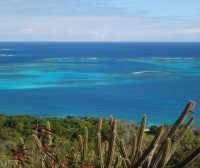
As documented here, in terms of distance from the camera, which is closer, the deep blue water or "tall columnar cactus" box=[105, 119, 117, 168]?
"tall columnar cactus" box=[105, 119, 117, 168]

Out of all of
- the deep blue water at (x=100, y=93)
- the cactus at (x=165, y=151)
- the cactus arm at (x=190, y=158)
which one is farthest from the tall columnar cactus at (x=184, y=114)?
the deep blue water at (x=100, y=93)

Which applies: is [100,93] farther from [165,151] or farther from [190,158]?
[165,151]

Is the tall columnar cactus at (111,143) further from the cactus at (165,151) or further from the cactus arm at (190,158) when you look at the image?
the cactus arm at (190,158)

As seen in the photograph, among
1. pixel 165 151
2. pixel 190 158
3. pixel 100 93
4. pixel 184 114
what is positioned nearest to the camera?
pixel 165 151

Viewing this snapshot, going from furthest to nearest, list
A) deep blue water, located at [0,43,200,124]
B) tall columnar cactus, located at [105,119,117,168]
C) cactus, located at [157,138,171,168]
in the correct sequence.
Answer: deep blue water, located at [0,43,200,124]
tall columnar cactus, located at [105,119,117,168]
cactus, located at [157,138,171,168]

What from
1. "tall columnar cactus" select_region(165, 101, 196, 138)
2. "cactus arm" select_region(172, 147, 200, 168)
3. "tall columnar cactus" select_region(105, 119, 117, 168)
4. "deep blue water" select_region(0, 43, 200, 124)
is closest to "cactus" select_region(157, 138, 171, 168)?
"cactus arm" select_region(172, 147, 200, 168)

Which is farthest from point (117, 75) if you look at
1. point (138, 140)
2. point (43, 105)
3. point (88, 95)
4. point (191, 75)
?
point (138, 140)

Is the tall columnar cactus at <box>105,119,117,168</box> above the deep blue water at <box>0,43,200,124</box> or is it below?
above

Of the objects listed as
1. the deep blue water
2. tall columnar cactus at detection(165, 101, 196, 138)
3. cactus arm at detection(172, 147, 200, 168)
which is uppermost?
tall columnar cactus at detection(165, 101, 196, 138)

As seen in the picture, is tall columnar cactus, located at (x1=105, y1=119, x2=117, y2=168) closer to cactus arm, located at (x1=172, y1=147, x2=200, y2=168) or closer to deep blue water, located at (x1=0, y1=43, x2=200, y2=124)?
cactus arm, located at (x1=172, y1=147, x2=200, y2=168)

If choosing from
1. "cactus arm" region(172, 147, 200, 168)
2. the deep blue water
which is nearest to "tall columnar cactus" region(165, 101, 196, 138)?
"cactus arm" region(172, 147, 200, 168)

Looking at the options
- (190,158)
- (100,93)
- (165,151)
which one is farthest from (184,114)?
(100,93)

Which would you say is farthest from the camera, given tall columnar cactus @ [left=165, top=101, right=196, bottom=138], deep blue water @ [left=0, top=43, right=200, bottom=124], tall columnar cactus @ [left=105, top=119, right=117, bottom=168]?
deep blue water @ [left=0, top=43, right=200, bottom=124]
